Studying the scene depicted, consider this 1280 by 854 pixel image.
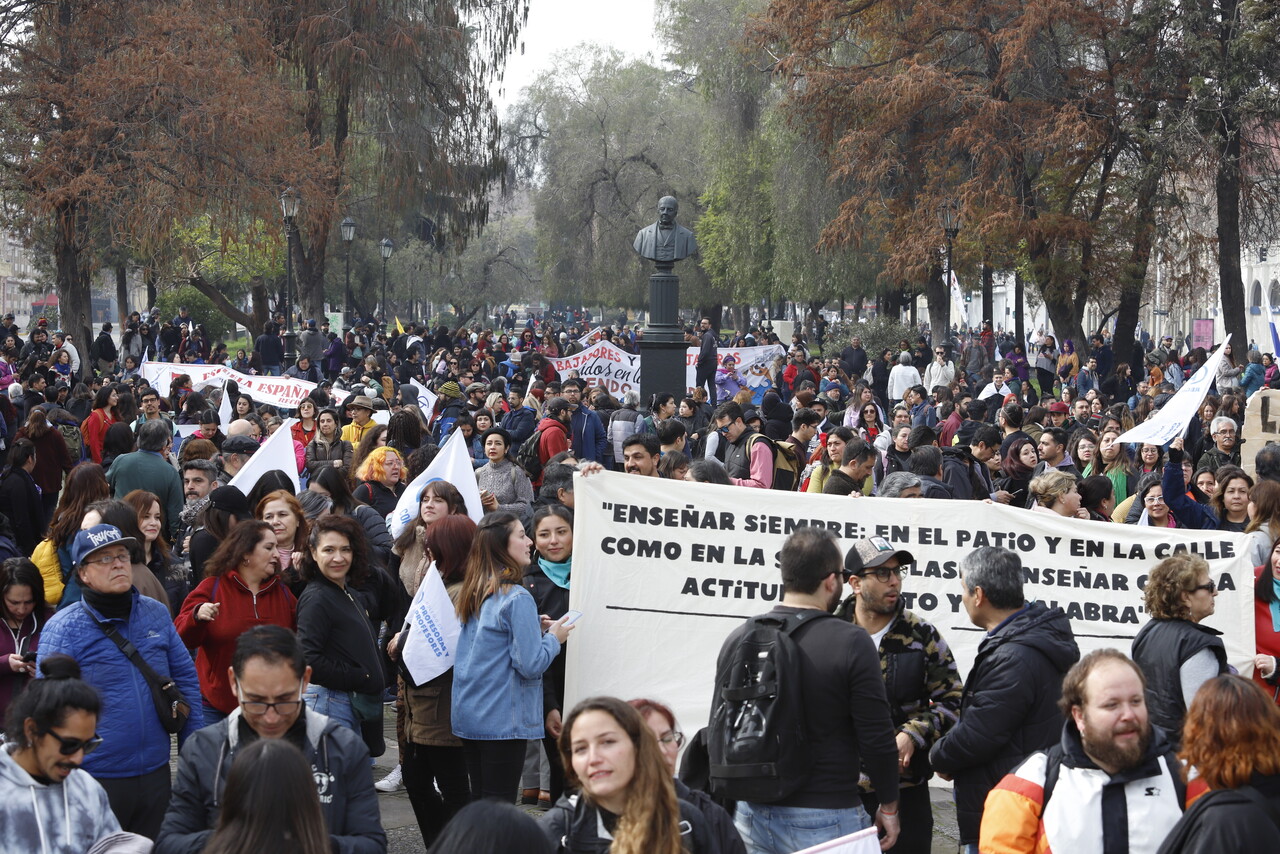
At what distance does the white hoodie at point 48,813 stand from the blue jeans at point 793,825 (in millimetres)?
1895

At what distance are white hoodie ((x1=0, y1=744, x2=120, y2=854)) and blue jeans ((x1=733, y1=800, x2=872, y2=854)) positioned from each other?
1895 millimetres

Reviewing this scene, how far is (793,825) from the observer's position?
4.38 m

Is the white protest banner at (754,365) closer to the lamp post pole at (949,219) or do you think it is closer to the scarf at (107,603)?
the lamp post pole at (949,219)

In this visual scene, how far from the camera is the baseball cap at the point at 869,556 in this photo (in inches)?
196

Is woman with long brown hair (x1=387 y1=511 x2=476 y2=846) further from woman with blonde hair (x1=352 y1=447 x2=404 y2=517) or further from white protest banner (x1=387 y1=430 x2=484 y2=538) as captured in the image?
woman with blonde hair (x1=352 y1=447 x2=404 y2=517)

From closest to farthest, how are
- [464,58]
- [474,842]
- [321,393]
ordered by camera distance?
[474,842]
[321,393]
[464,58]

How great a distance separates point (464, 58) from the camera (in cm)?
3441

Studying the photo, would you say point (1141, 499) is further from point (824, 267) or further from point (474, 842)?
point (824, 267)

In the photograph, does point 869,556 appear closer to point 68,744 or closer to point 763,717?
point 763,717

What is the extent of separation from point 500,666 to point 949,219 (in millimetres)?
23267

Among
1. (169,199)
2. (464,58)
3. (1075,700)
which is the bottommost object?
(1075,700)

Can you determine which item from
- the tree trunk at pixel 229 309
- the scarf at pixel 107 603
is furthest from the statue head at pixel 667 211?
the tree trunk at pixel 229 309

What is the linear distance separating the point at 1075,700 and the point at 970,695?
92cm

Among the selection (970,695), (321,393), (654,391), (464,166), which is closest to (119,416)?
(321,393)
